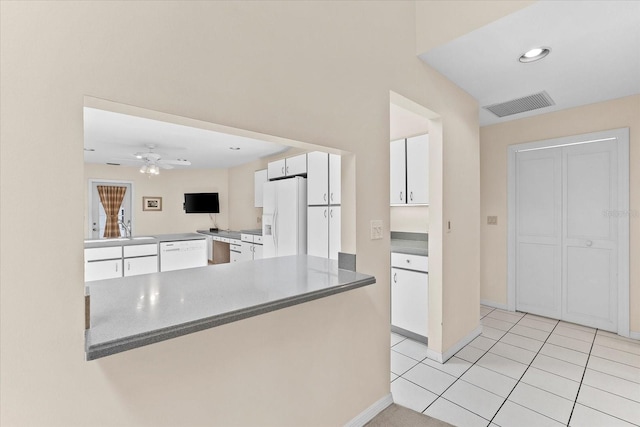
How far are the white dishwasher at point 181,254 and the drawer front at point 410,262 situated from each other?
298 cm

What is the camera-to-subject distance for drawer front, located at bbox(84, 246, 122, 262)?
3624 mm

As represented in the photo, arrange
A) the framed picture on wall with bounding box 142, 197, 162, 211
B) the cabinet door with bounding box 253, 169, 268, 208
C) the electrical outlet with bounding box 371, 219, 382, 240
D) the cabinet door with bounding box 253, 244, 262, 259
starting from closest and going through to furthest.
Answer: the electrical outlet with bounding box 371, 219, 382, 240 < the cabinet door with bounding box 253, 244, 262, 259 < the cabinet door with bounding box 253, 169, 268, 208 < the framed picture on wall with bounding box 142, 197, 162, 211

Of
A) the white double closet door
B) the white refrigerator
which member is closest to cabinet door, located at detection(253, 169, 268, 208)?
the white refrigerator

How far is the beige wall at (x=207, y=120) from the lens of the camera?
0.82m

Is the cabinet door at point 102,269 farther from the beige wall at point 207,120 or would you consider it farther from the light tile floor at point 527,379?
the light tile floor at point 527,379

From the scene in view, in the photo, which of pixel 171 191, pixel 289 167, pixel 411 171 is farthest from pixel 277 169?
pixel 171 191

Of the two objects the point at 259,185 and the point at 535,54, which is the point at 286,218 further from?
the point at 535,54

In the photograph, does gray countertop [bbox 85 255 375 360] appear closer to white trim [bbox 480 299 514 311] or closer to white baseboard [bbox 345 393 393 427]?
white baseboard [bbox 345 393 393 427]

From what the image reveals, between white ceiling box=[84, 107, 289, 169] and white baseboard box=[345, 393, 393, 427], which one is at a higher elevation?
white ceiling box=[84, 107, 289, 169]

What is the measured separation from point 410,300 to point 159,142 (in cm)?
381

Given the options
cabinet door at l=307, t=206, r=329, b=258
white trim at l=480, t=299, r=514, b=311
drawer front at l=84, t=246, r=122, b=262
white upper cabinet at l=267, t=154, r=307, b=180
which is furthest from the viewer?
white upper cabinet at l=267, t=154, r=307, b=180

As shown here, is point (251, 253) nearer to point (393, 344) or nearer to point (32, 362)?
point (393, 344)

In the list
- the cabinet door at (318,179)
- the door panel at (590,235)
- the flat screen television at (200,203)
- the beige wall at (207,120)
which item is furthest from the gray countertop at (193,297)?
the flat screen television at (200,203)

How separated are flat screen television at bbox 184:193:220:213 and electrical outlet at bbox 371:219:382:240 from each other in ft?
18.7
